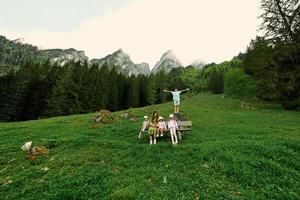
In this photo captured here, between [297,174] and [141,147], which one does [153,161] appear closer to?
[141,147]

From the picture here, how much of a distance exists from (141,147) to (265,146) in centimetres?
776

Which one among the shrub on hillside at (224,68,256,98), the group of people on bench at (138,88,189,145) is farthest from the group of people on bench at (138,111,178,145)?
the shrub on hillside at (224,68,256,98)

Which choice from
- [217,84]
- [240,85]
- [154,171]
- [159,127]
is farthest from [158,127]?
[217,84]

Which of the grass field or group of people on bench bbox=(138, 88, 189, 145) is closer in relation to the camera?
the grass field

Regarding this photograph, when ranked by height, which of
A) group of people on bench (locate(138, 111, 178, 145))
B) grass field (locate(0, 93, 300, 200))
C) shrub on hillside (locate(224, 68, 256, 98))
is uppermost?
shrub on hillside (locate(224, 68, 256, 98))

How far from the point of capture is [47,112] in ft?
202

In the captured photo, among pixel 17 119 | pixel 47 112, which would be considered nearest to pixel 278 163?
pixel 47 112

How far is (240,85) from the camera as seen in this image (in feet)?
182

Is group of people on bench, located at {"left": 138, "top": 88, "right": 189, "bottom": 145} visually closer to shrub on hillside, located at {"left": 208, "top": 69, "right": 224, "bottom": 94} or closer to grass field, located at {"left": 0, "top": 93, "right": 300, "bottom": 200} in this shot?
grass field, located at {"left": 0, "top": 93, "right": 300, "bottom": 200}

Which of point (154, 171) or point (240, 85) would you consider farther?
point (240, 85)

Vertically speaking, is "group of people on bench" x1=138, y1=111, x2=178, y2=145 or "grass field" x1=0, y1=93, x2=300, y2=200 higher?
"group of people on bench" x1=138, y1=111, x2=178, y2=145

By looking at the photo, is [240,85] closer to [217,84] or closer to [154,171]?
[154,171]

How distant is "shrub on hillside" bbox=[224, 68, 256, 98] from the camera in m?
53.8

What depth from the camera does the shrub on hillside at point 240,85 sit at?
53812mm
